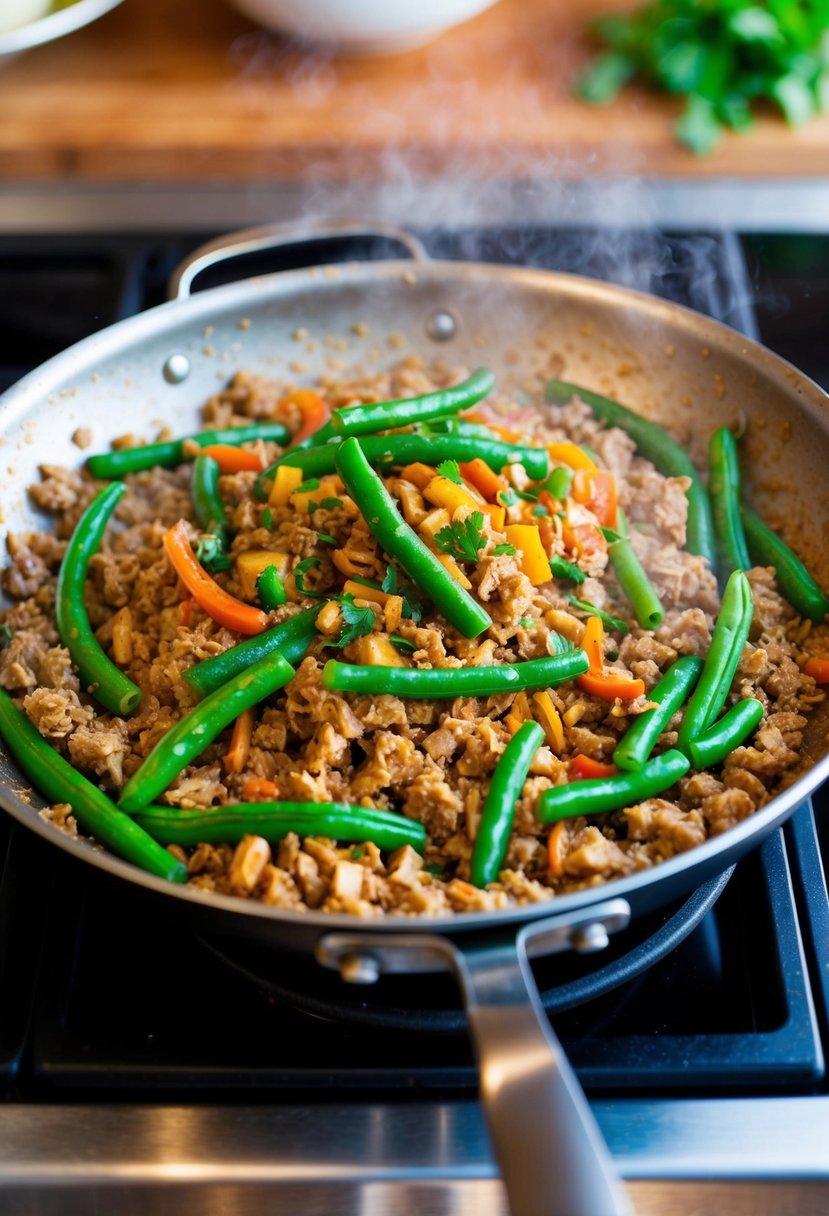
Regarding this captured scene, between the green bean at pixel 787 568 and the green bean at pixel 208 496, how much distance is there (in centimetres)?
103

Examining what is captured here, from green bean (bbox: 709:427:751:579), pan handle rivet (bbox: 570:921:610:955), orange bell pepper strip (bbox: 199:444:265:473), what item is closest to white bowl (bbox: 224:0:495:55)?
orange bell pepper strip (bbox: 199:444:265:473)

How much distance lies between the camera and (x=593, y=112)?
3.53 metres

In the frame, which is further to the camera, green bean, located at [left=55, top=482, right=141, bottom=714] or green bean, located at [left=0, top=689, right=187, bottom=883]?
green bean, located at [left=55, top=482, right=141, bottom=714]

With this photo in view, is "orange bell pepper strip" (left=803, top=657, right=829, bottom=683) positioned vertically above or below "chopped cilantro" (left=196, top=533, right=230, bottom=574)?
below

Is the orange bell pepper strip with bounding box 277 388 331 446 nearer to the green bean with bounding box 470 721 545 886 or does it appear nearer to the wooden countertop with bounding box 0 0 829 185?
the green bean with bounding box 470 721 545 886

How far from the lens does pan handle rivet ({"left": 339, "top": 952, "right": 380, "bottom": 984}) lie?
4.65 feet

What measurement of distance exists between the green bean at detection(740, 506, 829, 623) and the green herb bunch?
159cm

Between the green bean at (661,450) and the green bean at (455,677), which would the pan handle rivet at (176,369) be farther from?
the green bean at (455,677)

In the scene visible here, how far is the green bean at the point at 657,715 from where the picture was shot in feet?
6.01

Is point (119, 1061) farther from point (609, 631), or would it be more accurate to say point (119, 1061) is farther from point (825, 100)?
point (825, 100)

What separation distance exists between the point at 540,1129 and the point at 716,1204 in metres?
0.56

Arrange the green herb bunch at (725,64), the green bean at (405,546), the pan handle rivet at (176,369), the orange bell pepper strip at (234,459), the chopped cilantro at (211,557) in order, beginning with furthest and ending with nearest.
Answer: the green herb bunch at (725,64) → the pan handle rivet at (176,369) → the orange bell pepper strip at (234,459) → the chopped cilantro at (211,557) → the green bean at (405,546)

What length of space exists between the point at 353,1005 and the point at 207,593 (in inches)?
29.0

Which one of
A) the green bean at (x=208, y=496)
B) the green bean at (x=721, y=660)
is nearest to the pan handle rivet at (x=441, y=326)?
the green bean at (x=208, y=496)
